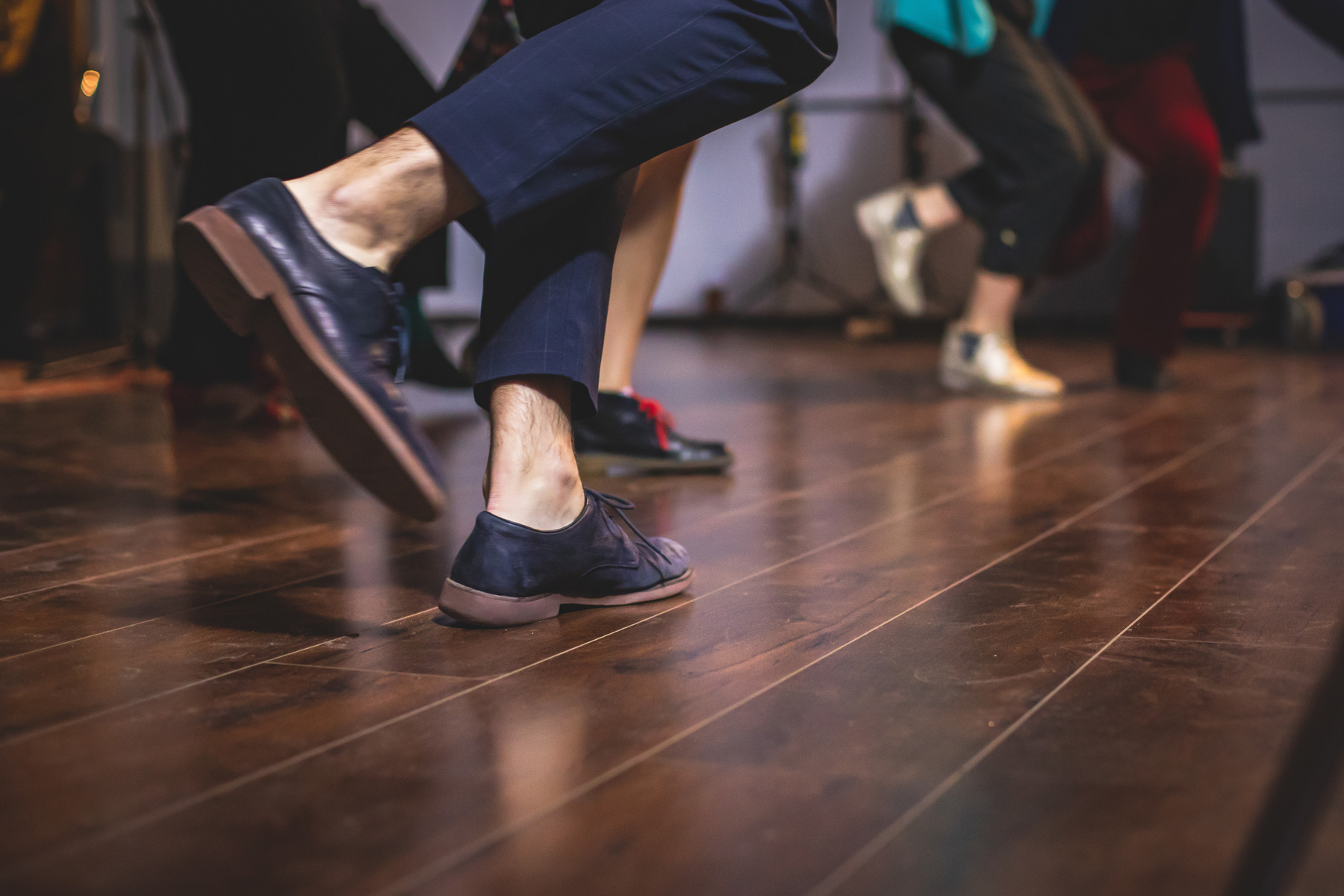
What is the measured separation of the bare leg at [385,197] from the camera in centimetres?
81

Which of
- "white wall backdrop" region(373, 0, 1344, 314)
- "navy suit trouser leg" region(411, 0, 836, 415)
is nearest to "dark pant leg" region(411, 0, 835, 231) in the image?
"navy suit trouser leg" region(411, 0, 836, 415)

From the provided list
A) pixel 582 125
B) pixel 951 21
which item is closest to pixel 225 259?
pixel 582 125

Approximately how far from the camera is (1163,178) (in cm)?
285

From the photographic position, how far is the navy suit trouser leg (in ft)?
2.74

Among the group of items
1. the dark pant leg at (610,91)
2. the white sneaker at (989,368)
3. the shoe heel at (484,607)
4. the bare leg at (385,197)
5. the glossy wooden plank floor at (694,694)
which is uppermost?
the dark pant leg at (610,91)

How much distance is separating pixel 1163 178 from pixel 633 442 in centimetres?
175

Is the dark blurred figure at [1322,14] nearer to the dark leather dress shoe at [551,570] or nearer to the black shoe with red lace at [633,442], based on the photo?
the black shoe with red lace at [633,442]

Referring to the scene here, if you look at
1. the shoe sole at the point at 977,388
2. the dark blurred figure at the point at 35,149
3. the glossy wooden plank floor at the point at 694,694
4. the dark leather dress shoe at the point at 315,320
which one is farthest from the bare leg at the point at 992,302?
the dark blurred figure at the point at 35,149

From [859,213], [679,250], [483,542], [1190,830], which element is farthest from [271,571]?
[679,250]

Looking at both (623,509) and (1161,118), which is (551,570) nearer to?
(623,509)

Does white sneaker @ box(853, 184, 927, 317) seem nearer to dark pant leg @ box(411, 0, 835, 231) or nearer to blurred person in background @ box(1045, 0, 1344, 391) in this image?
blurred person in background @ box(1045, 0, 1344, 391)

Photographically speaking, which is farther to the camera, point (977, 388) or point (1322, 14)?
point (977, 388)

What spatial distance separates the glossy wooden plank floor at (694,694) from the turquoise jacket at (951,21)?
1330 millimetres

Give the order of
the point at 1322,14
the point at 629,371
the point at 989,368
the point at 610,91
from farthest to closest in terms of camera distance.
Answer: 1. the point at 989,368
2. the point at 1322,14
3. the point at 629,371
4. the point at 610,91
